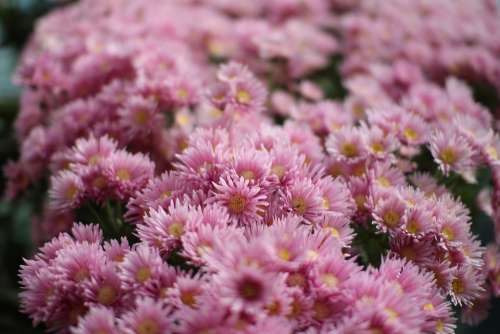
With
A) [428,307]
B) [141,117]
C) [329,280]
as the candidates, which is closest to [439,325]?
[428,307]

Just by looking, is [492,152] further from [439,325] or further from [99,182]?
[99,182]

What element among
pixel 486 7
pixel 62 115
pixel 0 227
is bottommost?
pixel 0 227

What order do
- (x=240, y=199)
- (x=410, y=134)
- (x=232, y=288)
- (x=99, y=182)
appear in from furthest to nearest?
(x=410, y=134)
(x=99, y=182)
(x=240, y=199)
(x=232, y=288)

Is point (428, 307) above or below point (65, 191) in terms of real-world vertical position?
above

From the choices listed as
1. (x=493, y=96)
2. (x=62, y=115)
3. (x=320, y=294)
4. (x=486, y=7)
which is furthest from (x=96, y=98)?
(x=486, y=7)

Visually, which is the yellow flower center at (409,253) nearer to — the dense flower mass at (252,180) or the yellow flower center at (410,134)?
the dense flower mass at (252,180)

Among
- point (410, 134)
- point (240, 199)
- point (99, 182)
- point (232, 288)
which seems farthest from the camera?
point (410, 134)

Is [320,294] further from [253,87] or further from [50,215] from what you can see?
[50,215]

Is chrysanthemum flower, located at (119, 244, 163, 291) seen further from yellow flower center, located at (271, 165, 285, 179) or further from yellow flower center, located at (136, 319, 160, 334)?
yellow flower center, located at (271, 165, 285, 179)
